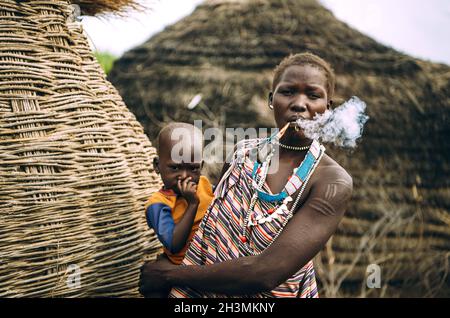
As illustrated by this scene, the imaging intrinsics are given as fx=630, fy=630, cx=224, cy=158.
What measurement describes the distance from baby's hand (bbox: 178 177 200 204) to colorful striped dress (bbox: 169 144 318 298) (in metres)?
0.12

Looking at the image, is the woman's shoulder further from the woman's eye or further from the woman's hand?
the woman's hand

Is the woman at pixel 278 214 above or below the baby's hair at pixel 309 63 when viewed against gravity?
below

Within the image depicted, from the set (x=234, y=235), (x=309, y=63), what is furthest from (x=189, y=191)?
(x=309, y=63)

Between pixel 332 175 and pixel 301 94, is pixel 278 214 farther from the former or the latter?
pixel 301 94

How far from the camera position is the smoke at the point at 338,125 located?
88.0 inches

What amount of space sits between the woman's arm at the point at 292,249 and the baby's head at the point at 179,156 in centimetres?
51

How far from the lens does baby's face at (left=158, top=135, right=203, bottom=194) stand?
2.61 meters

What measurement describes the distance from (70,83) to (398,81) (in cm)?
446

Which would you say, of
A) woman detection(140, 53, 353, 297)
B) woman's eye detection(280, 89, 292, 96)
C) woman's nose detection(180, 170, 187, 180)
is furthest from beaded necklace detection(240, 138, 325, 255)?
woman's nose detection(180, 170, 187, 180)

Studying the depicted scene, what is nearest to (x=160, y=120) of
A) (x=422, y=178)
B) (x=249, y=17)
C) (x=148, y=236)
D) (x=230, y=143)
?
(x=230, y=143)

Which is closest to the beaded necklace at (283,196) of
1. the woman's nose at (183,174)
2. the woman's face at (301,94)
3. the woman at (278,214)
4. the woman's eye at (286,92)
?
the woman at (278,214)

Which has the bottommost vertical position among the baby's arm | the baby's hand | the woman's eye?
the baby's arm

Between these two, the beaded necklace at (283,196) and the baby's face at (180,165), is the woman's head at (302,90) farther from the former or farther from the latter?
the baby's face at (180,165)

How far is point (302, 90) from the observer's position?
2.23 metres
